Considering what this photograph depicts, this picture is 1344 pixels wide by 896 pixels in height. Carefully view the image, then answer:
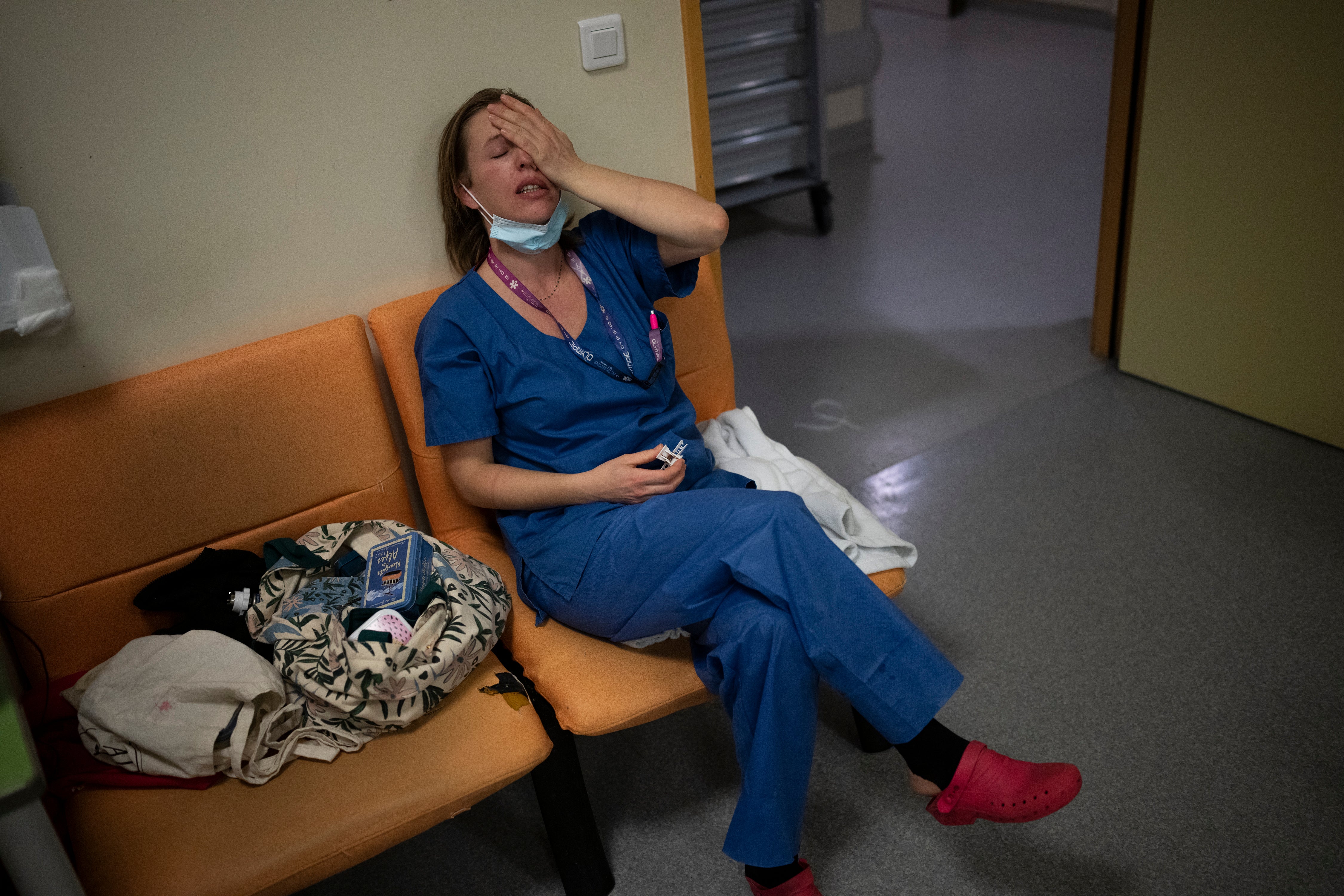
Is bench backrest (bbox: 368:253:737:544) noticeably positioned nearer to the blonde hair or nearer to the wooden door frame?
the blonde hair

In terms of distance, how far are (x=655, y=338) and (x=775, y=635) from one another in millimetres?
581

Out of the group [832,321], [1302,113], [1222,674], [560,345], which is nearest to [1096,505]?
[1222,674]

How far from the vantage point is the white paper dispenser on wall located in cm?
139

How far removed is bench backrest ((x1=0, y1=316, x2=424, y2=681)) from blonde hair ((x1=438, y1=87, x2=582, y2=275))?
0.23 meters

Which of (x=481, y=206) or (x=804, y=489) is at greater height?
(x=481, y=206)

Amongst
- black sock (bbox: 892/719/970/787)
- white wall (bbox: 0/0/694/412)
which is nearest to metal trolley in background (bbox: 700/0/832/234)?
white wall (bbox: 0/0/694/412)

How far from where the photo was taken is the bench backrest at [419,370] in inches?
68.4

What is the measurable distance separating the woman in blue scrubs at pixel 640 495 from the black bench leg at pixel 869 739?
0.25 meters

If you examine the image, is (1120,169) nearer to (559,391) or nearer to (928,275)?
(928,275)

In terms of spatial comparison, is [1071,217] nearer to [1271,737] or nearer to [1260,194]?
[1260,194]

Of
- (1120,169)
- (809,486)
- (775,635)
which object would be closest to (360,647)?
(775,635)

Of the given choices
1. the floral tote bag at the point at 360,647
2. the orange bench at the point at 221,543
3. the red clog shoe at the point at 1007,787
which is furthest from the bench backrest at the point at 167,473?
the red clog shoe at the point at 1007,787

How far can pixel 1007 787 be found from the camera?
151 cm

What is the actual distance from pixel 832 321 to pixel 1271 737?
197 cm
